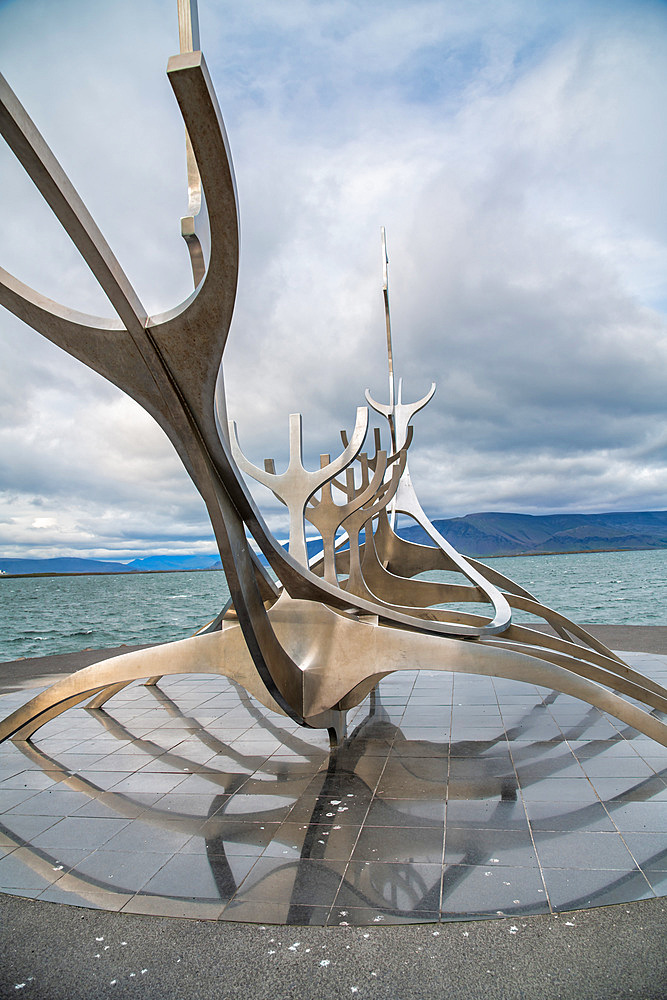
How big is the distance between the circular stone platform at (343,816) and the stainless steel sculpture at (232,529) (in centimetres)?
66

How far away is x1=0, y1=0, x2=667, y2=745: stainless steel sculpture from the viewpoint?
3.69m

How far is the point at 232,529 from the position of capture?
18.4ft

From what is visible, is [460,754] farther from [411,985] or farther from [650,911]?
[411,985]

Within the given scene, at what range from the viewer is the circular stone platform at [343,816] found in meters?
4.38

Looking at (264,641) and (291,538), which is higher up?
(291,538)

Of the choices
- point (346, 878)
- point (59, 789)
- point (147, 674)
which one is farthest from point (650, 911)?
point (59, 789)

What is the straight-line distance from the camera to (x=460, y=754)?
288 inches

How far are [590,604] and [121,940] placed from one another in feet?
120

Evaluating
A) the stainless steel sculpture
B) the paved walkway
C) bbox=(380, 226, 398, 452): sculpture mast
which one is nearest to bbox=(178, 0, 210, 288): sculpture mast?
the stainless steel sculpture

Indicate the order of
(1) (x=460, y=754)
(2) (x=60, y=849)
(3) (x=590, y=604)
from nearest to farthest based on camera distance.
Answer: (2) (x=60, y=849), (1) (x=460, y=754), (3) (x=590, y=604)

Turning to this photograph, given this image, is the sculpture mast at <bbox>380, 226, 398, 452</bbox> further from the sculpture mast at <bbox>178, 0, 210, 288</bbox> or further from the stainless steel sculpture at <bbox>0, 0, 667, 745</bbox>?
the sculpture mast at <bbox>178, 0, 210, 288</bbox>

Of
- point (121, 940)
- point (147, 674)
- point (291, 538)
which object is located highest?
point (291, 538)

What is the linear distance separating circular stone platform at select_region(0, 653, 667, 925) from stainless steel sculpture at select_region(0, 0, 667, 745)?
2.15 feet

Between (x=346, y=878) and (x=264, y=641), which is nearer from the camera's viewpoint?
(x=346, y=878)
